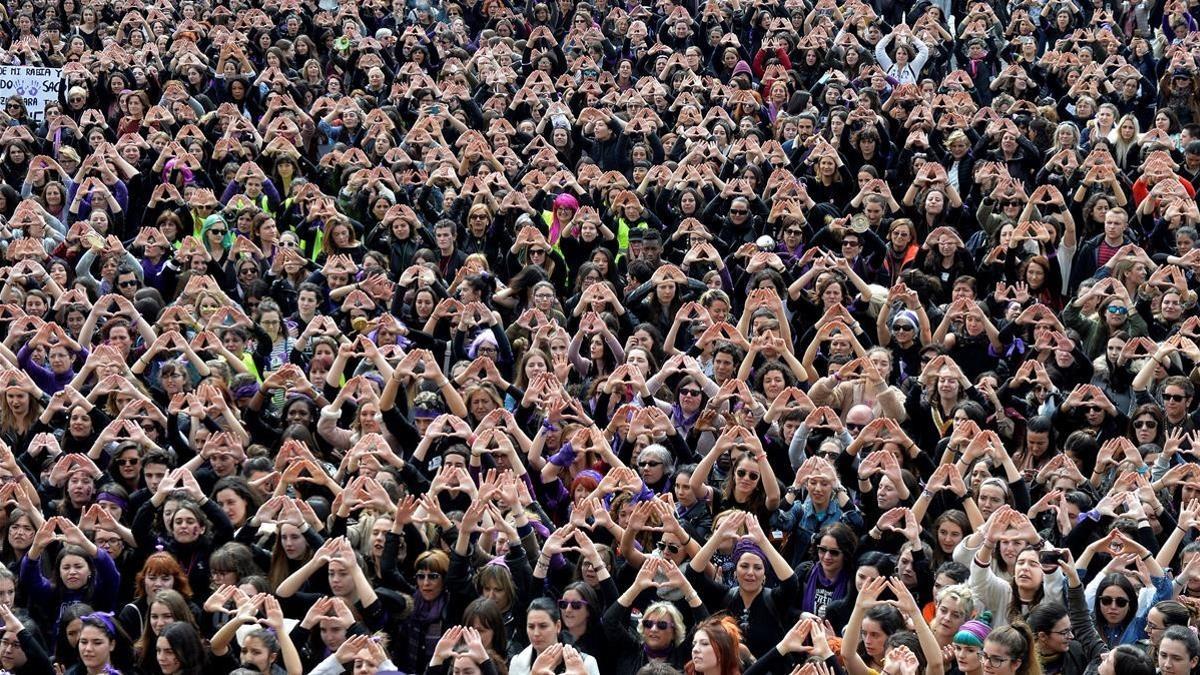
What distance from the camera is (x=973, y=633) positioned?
8.88 meters

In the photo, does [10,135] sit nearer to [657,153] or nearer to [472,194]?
[472,194]

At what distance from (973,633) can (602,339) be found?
4.78 meters

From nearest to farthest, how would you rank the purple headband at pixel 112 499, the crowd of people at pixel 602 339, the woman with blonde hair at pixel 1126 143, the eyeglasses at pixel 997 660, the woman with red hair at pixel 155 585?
1. the eyeglasses at pixel 997 660
2. the crowd of people at pixel 602 339
3. the woman with red hair at pixel 155 585
4. the purple headband at pixel 112 499
5. the woman with blonde hair at pixel 1126 143

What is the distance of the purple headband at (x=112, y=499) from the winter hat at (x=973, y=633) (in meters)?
4.47

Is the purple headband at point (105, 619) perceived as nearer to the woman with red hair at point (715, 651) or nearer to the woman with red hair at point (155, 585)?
the woman with red hair at point (155, 585)

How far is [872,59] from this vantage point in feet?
63.8

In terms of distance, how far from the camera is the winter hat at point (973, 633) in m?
8.78

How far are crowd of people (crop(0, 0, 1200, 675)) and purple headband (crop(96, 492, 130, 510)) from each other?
0.02 metres

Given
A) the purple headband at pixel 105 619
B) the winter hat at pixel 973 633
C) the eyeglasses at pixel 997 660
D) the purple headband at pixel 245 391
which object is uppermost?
the eyeglasses at pixel 997 660

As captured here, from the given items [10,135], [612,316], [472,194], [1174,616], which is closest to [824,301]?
[612,316]

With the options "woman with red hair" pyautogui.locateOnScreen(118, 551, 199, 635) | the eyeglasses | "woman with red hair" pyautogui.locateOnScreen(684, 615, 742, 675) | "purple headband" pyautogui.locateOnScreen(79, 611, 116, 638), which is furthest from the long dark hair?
"purple headband" pyautogui.locateOnScreen(79, 611, 116, 638)

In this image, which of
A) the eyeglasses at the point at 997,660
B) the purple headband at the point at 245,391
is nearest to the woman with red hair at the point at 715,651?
the eyeglasses at the point at 997,660

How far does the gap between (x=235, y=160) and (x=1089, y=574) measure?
9014mm

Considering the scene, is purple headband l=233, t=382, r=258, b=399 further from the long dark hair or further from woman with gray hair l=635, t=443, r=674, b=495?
the long dark hair
